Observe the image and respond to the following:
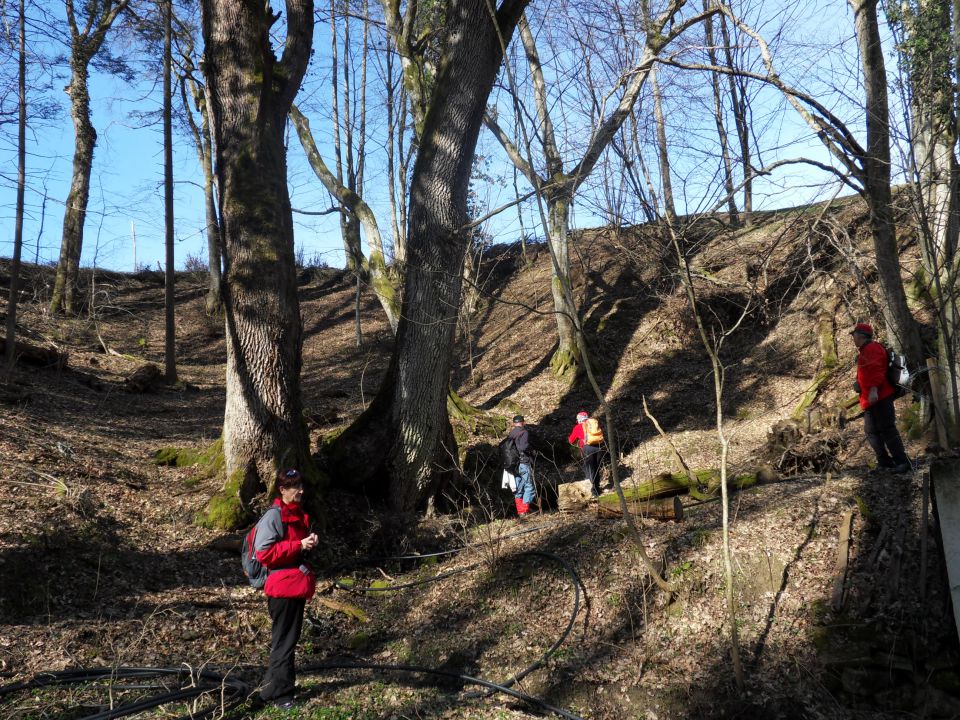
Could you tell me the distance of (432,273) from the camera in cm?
888

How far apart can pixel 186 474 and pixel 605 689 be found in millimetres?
6018

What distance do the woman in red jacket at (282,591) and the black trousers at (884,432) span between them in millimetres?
6170

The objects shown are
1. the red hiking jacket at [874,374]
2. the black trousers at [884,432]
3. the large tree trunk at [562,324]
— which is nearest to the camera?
the black trousers at [884,432]

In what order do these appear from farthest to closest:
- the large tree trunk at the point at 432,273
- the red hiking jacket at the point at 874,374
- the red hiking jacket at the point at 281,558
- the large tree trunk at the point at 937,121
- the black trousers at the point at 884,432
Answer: the large tree trunk at the point at 432,273 < the large tree trunk at the point at 937,121 < the red hiking jacket at the point at 874,374 < the black trousers at the point at 884,432 < the red hiking jacket at the point at 281,558

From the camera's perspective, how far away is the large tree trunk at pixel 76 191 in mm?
18594

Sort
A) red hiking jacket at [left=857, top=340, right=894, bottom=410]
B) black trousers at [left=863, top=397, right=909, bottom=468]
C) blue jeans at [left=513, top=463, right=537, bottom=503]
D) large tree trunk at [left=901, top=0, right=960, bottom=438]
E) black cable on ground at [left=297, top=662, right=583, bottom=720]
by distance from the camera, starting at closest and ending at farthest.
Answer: black cable on ground at [left=297, top=662, right=583, bottom=720]
black trousers at [left=863, top=397, right=909, bottom=468]
red hiking jacket at [left=857, top=340, right=894, bottom=410]
large tree trunk at [left=901, top=0, right=960, bottom=438]
blue jeans at [left=513, top=463, right=537, bottom=503]

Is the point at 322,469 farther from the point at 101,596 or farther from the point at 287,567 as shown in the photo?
the point at 287,567

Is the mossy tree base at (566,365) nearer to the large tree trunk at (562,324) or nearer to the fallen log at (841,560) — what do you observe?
the large tree trunk at (562,324)

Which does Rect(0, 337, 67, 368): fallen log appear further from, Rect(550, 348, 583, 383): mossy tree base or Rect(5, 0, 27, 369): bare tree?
Rect(550, 348, 583, 383): mossy tree base

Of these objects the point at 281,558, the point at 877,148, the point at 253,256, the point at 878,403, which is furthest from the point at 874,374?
the point at 253,256

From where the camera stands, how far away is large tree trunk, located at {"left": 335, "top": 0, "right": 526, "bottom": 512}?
29.2 ft

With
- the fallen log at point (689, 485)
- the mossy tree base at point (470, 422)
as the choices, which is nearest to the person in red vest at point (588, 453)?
the fallen log at point (689, 485)

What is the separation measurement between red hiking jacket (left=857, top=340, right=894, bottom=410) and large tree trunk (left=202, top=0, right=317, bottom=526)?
6.52 meters

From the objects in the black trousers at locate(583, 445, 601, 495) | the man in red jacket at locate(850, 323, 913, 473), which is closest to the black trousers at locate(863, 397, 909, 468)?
the man in red jacket at locate(850, 323, 913, 473)
